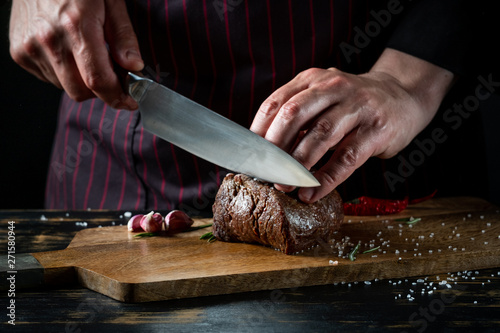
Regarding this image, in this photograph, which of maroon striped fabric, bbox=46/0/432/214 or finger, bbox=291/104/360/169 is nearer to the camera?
finger, bbox=291/104/360/169

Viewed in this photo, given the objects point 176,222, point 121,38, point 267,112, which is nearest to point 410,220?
point 267,112

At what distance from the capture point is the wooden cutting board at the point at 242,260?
3.81 ft

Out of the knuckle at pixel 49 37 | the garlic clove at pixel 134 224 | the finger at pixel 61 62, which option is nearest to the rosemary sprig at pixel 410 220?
the garlic clove at pixel 134 224

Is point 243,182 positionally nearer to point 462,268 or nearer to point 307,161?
point 307,161

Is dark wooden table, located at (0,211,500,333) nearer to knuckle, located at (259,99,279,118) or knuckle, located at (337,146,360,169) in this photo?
knuckle, located at (337,146,360,169)

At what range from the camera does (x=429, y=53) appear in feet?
5.38

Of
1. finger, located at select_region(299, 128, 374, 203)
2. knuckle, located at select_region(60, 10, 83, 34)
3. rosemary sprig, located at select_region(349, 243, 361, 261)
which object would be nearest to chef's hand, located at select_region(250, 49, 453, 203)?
finger, located at select_region(299, 128, 374, 203)

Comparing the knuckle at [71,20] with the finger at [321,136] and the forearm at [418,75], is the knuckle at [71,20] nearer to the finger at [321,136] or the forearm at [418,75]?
the finger at [321,136]

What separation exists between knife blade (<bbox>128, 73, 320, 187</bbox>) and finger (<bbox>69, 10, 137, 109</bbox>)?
3.2 inches

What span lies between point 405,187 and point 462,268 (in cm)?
67

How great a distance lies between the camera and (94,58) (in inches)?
57.1

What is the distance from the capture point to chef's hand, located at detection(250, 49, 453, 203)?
1323 millimetres

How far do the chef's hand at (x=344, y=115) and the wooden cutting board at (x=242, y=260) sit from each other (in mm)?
201

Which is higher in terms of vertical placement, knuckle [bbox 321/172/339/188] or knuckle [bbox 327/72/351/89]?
knuckle [bbox 327/72/351/89]
